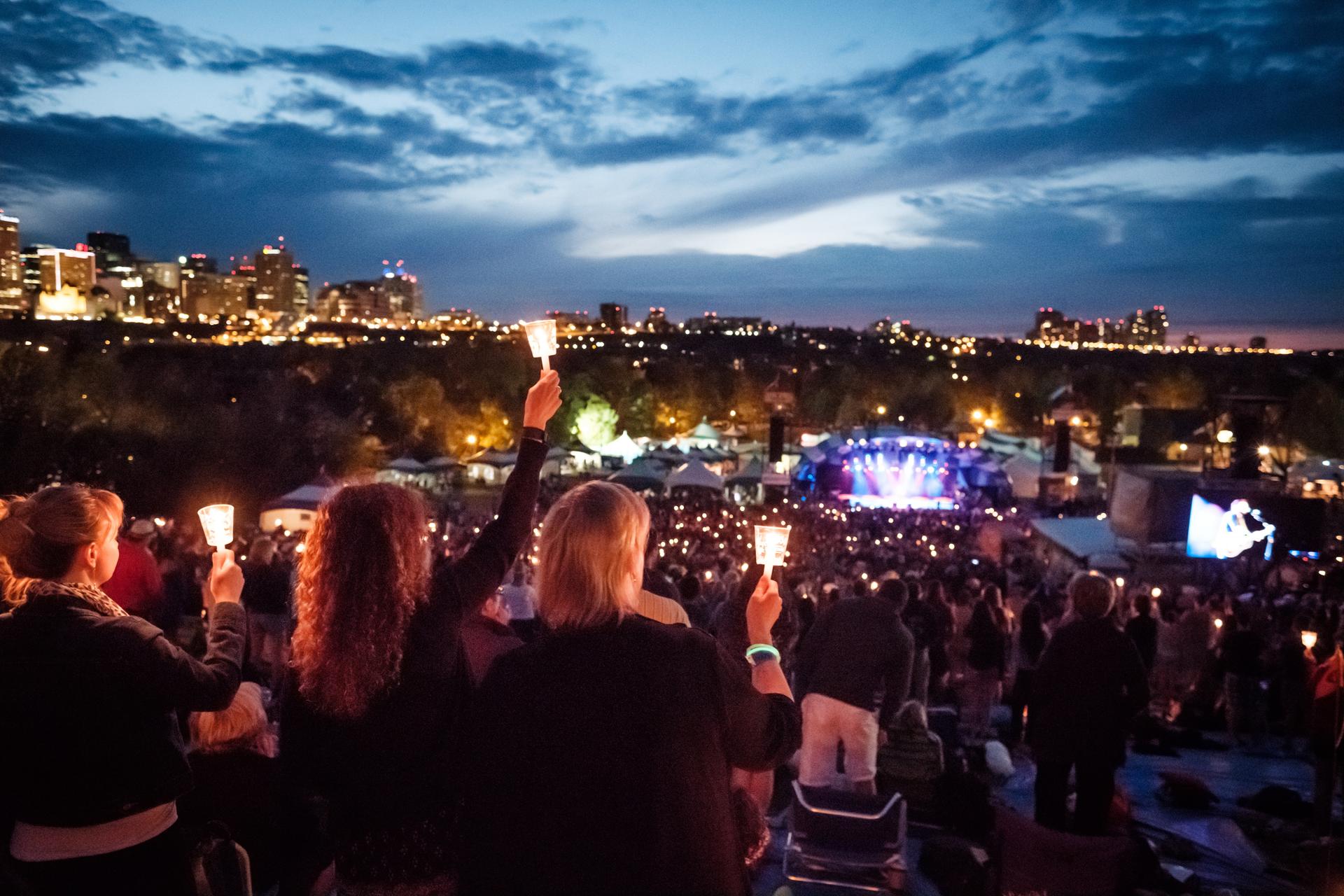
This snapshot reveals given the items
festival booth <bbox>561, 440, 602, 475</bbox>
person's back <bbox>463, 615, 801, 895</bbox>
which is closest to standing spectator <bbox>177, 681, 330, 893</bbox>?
person's back <bbox>463, 615, 801, 895</bbox>

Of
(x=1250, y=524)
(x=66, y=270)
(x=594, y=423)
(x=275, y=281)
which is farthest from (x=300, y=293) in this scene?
(x=1250, y=524)

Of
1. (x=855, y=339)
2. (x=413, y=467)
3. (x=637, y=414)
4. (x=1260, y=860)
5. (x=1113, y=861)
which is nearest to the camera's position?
(x=1113, y=861)

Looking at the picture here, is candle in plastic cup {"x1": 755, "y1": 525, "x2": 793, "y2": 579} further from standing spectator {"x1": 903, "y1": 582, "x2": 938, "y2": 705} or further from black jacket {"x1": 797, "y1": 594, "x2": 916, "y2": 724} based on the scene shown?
standing spectator {"x1": 903, "y1": 582, "x2": 938, "y2": 705}

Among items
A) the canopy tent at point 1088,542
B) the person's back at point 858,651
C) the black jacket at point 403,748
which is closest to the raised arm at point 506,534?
the black jacket at point 403,748

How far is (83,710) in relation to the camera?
5.98 ft

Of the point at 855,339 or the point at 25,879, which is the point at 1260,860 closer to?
the point at 25,879

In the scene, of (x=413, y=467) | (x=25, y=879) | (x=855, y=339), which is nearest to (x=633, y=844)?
(x=25, y=879)

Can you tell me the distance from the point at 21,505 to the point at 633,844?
1.67 meters

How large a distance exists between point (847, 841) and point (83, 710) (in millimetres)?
2613

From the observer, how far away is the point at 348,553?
72.4 inches

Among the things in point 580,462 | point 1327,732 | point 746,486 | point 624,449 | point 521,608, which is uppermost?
point 521,608

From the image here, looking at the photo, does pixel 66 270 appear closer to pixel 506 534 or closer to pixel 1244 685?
pixel 1244 685

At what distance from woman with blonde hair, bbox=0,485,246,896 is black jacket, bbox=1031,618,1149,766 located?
3.26 m

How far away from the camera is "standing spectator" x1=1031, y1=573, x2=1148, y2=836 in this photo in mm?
3680
